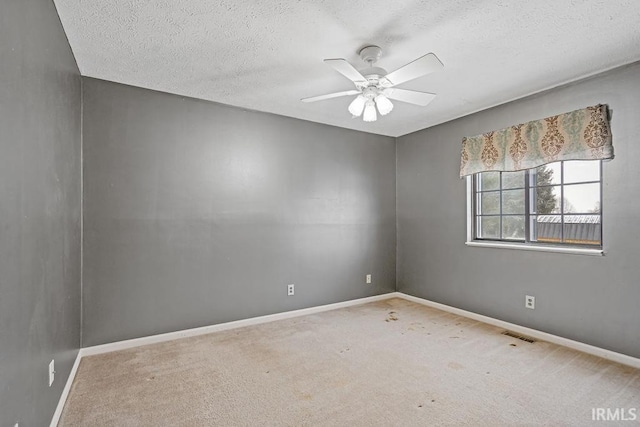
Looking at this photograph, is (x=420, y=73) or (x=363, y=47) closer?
(x=420, y=73)

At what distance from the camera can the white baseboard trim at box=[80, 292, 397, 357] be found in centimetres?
287

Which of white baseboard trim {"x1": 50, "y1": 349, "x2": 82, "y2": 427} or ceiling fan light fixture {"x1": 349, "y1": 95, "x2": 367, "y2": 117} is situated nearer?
white baseboard trim {"x1": 50, "y1": 349, "x2": 82, "y2": 427}

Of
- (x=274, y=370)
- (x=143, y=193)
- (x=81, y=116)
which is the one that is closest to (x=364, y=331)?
(x=274, y=370)

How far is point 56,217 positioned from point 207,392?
4.94ft

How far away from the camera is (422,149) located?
14.8 ft

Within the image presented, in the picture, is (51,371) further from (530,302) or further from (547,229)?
(547,229)

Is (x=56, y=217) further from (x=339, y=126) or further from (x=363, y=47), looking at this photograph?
(x=339, y=126)

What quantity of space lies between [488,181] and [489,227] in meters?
0.56

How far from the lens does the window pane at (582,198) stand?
2.90m

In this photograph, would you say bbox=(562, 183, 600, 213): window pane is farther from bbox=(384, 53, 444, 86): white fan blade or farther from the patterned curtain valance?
bbox=(384, 53, 444, 86): white fan blade

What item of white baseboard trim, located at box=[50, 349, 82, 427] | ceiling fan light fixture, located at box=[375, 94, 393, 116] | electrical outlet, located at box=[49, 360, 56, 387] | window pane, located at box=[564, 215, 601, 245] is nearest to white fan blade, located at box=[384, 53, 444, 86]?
ceiling fan light fixture, located at box=[375, 94, 393, 116]

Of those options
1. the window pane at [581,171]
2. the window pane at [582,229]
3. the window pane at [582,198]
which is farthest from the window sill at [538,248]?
the window pane at [581,171]

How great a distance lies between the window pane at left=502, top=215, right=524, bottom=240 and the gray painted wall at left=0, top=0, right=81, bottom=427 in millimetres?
4106

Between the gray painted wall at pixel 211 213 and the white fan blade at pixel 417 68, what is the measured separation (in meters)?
1.96
